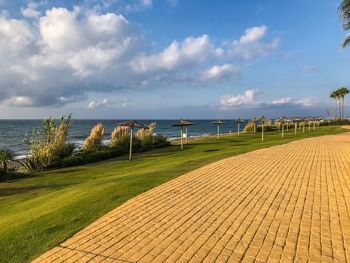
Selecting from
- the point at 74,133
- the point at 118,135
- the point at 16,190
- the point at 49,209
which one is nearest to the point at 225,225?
the point at 49,209

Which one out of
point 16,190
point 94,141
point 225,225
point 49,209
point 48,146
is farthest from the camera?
point 94,141

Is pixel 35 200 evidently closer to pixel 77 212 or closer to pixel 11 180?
pixel 77 212

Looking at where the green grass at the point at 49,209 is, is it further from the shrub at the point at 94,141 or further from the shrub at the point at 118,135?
the shrub at the point at 118,135

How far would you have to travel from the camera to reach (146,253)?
495cm

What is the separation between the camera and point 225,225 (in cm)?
609

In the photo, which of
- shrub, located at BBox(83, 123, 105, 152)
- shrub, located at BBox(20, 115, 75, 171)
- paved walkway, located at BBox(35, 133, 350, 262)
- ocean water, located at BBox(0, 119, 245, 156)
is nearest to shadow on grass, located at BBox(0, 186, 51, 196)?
paved walkway, located at BBox(35, 133, 350, 262)

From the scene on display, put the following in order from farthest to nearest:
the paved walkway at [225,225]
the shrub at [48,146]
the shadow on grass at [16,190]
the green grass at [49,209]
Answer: the shrub at [48,146] < the shadow on grass at [16,190] < the green grass at [49,209] < the paved walkway at [225,225]

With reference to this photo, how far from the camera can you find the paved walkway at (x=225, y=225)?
4.91 m

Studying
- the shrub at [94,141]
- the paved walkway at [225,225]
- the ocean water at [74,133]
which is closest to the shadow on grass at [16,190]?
the paved walkway at [225,225]

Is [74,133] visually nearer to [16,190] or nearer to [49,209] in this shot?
[16,190]

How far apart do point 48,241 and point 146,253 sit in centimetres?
170

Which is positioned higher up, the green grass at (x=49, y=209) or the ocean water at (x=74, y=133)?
the green grass at (x=49, y=209)

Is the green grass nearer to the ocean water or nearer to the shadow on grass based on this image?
the shadow on grass

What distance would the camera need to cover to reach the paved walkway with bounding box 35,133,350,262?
193 inches
